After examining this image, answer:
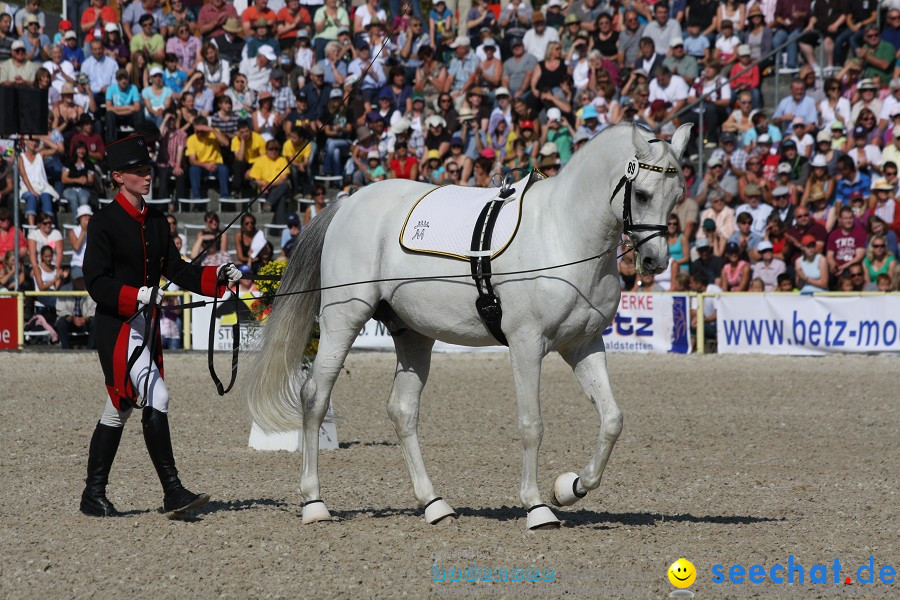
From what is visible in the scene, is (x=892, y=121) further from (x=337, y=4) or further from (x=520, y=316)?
(x=520, y=316)

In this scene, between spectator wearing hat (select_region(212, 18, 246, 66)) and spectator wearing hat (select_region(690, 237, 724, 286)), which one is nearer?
spectator wearing hat (select_region(690, 237, 724, 286))

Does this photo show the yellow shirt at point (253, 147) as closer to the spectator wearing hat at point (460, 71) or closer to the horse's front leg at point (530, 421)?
the spectator wearing hat at point (460, 71)

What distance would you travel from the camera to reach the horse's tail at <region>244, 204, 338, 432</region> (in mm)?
7500

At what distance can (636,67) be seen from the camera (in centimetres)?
2022

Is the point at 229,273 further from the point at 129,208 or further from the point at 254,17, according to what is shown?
the point at 254,17

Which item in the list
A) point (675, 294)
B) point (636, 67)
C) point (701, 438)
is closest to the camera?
point (701, 438)

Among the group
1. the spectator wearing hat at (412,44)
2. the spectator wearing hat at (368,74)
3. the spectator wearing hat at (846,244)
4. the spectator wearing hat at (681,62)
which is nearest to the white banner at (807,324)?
the spectator wearing hat at (846,244)

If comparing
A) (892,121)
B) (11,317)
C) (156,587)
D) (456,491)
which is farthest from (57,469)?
(892,121)

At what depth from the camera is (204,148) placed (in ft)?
64.8

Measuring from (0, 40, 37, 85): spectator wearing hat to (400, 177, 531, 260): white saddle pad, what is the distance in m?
15.2

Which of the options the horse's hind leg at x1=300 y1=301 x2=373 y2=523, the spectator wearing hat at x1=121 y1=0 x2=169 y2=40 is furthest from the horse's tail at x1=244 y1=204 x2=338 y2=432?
the spectator wearing hat at x1=121 y1=0 x2=169 y2=40

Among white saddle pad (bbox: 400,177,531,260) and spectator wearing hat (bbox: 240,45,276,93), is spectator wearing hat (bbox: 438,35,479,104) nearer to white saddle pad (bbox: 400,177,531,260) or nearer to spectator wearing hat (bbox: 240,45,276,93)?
spectator wearing hat (bbox: 240,45,276,93)

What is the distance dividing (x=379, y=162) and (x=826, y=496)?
1234cm

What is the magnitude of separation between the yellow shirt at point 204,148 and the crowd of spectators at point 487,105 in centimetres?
2
